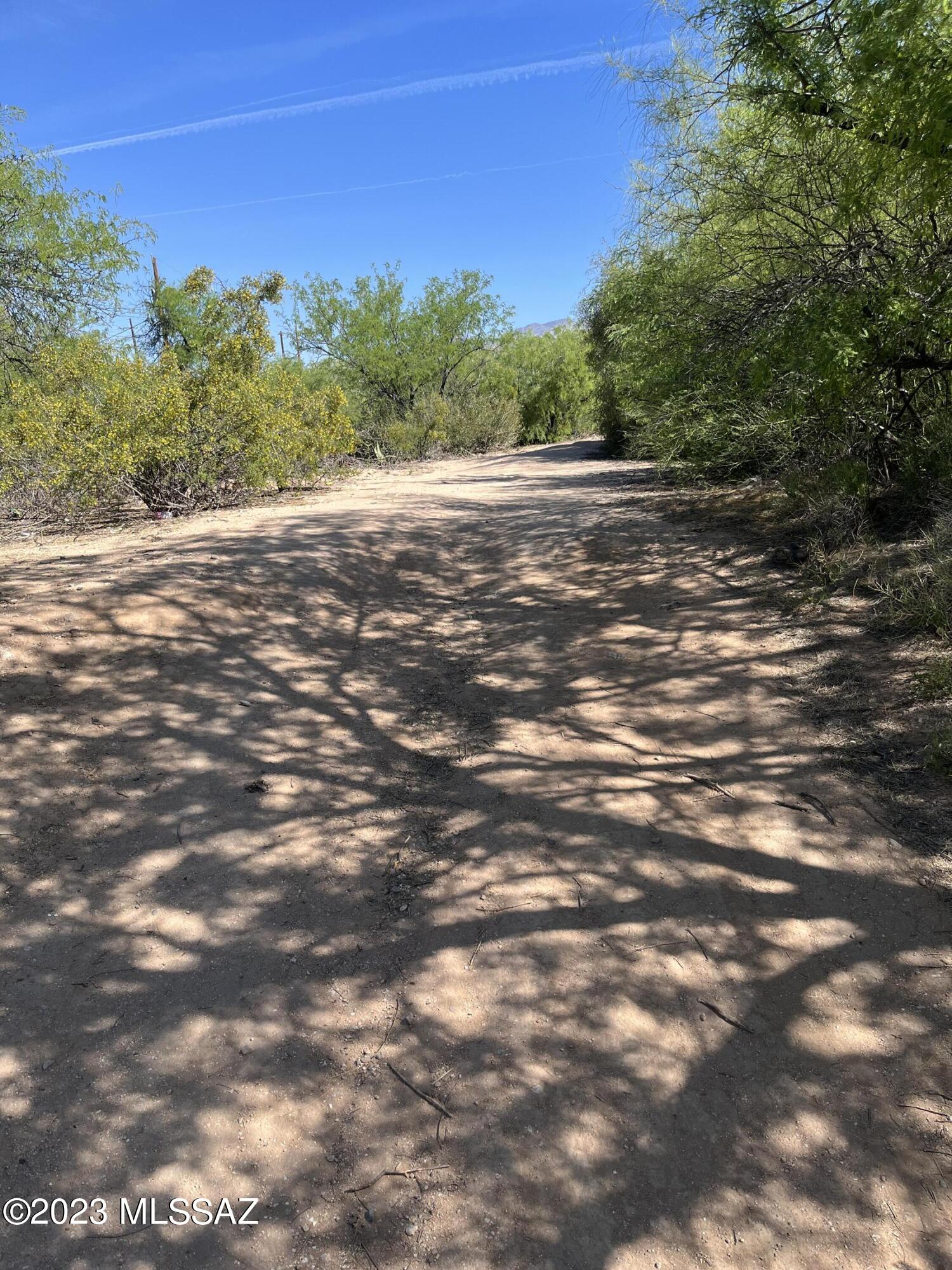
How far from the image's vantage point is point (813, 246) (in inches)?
217

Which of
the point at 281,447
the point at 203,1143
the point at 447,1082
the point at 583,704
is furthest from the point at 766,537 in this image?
the point at 281,447

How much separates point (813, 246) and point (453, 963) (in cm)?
576

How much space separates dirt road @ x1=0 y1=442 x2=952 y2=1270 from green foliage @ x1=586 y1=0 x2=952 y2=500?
2.16 meters

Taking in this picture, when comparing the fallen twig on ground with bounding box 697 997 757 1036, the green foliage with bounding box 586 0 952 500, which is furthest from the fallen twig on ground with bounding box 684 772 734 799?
the green foliage with bounding box 586 0 952 500

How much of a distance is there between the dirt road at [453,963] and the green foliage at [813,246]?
216 cm

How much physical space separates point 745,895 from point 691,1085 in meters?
0.88

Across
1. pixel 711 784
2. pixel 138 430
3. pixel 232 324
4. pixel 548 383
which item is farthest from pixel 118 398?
pixel 548 383

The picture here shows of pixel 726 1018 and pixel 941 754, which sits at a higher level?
pixel 941 754

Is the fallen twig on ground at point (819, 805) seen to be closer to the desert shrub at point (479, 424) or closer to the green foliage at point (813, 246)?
the green foliage at point (813, 246)

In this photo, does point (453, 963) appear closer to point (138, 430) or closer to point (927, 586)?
point (927, 586)

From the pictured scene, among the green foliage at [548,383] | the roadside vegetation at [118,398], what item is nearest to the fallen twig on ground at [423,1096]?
the roadside vegetation at [118,398]

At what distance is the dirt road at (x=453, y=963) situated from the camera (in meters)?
1.88

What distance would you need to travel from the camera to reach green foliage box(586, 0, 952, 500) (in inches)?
146

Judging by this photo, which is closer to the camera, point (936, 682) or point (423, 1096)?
point (423, 1096)
